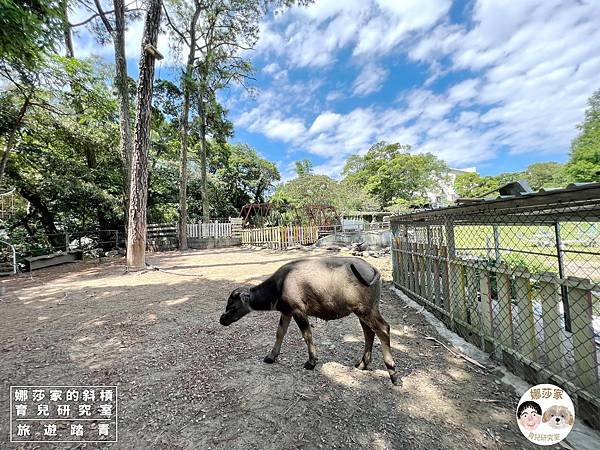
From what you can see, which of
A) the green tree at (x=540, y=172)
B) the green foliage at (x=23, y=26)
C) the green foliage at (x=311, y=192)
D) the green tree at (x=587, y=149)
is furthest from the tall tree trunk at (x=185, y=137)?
the green tree at (x=540, y=172)

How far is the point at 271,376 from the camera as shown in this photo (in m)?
2.61

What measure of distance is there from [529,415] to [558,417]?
0.16 m

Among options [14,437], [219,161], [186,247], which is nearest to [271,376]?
[14,437]

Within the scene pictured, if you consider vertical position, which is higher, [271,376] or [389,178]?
[389,178]

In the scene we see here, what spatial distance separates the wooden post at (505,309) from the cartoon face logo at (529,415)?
2.14ft

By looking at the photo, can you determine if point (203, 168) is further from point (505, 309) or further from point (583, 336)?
point (583, 336)

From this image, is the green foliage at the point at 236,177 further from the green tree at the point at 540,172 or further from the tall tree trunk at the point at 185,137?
the green tree at the point at 540,172

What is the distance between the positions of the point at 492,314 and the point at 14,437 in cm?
412

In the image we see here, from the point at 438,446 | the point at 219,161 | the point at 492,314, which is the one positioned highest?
the point at 219,161

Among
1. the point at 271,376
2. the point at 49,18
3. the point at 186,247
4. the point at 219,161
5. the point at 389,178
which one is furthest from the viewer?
the point at 389,178

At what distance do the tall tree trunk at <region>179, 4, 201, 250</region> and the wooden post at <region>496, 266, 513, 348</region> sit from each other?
15.4m

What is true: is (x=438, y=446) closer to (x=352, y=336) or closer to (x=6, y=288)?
(x=352, y=336)

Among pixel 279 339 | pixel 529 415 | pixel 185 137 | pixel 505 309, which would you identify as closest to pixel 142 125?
pixel 185 137

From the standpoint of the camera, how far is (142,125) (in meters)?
8.20
